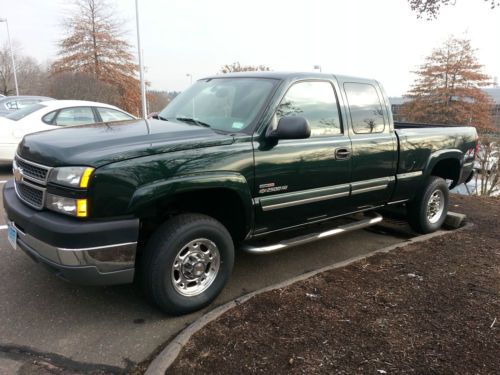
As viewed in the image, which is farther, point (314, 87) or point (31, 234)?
point (314, 87)

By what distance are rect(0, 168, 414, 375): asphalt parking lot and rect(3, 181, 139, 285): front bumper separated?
0.44m

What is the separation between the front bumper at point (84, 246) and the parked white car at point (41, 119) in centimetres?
523

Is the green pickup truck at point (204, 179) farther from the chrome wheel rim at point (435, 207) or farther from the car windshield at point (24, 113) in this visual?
the car windshield at point (24, 113)

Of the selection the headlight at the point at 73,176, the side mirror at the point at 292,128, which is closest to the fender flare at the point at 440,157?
the side mirror at the point at 292,128

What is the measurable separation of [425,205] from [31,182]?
4389 millimetres

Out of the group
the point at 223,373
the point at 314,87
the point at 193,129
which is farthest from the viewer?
the point at 314,87

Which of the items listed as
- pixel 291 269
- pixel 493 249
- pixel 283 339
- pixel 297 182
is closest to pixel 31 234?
pixel 283 339

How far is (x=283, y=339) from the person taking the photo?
292 centimetres

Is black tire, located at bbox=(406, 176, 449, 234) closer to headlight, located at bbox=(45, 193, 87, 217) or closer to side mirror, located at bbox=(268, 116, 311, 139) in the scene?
side mirror, located at bbox=(268, 116, 311, 139)

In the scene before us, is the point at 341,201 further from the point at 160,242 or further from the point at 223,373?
the point at 223,373

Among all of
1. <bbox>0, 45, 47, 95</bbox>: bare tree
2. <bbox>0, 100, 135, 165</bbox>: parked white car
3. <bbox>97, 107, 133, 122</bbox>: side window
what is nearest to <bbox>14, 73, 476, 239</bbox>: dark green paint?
<bbox>0, 100, 135, 165</bbox>: parked white car

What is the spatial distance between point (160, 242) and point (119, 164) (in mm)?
643

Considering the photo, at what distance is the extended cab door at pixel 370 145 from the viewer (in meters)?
4.41

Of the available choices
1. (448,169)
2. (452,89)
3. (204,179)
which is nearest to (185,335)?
(204,179)
